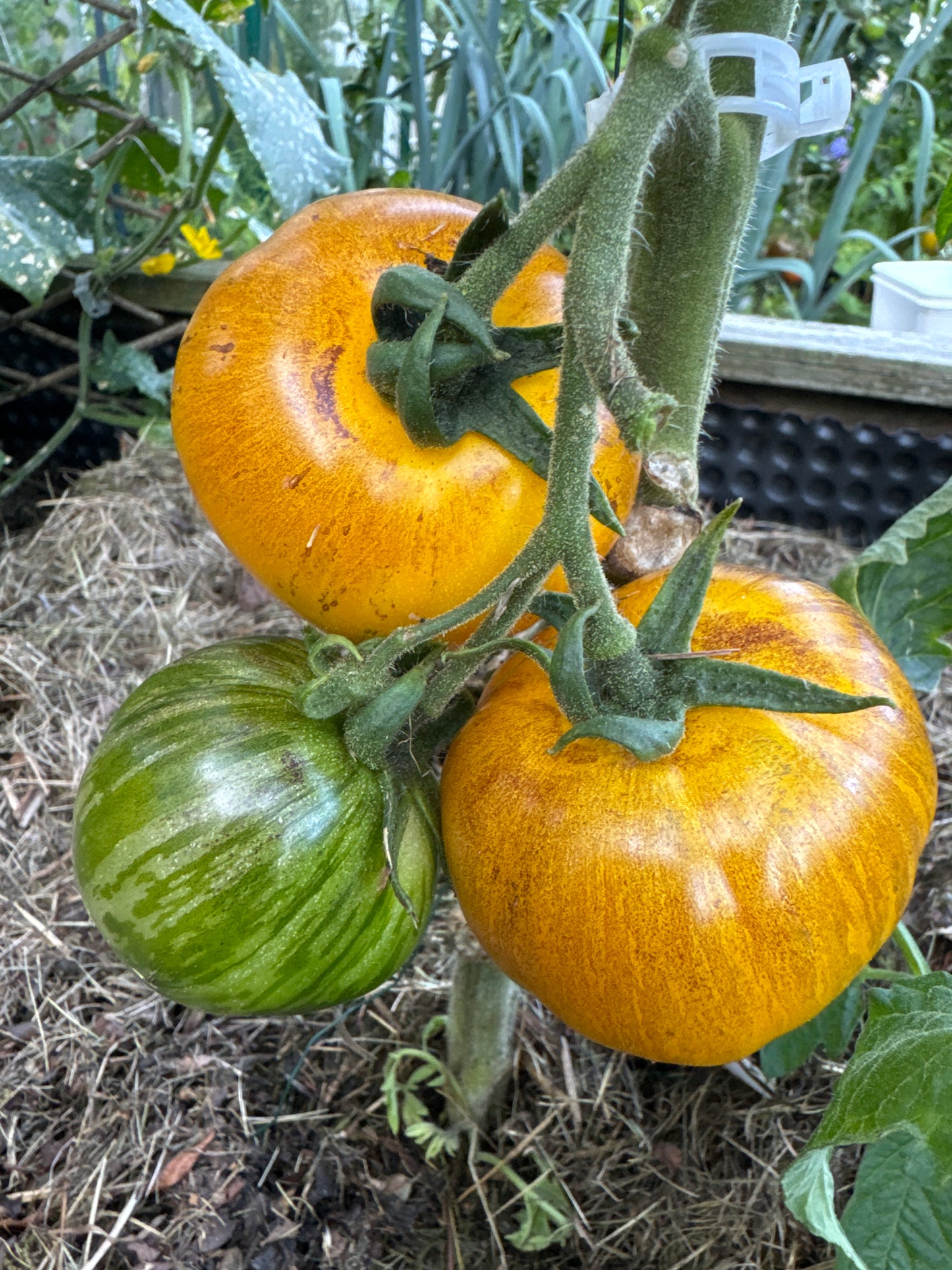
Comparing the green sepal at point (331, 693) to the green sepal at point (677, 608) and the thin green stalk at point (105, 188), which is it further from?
the thin green stalk at point (105, 188)

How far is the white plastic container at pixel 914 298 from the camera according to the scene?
60.7 inches

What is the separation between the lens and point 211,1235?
0.88 meters

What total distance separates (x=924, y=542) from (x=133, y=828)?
716 mm

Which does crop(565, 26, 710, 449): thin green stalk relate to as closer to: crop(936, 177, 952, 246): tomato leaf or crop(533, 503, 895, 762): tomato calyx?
crop(533, 503, 895, 762): tomato calyx

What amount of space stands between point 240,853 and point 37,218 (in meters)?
1.18

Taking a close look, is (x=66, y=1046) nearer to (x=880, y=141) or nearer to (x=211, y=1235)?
(x=211, y=1235)

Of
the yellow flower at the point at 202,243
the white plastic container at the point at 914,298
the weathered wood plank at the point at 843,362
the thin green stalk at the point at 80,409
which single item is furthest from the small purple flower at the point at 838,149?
the thin green stalk at the point at 80,409

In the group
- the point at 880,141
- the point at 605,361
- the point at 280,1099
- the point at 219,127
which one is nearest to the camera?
the point at 605,361

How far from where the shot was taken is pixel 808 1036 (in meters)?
0.83

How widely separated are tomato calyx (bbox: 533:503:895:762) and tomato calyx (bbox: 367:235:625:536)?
6cm

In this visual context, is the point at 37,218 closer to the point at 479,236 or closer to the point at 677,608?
the point at 479,236

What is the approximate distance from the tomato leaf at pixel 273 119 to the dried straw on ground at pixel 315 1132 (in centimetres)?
81

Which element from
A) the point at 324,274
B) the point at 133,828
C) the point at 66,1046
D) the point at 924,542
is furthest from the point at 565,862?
the point at 66,1046

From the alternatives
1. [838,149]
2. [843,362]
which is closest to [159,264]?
[843,362]
